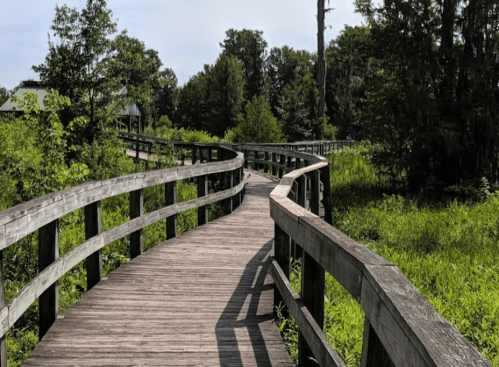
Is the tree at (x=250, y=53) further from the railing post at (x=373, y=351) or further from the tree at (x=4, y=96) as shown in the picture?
the railing post at (x=373, y=351)

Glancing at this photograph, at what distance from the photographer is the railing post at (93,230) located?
5.16 metres

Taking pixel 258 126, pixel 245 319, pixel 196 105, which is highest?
pixel 196 105

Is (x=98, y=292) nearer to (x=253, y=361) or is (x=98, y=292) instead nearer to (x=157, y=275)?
(x=157, y=275)

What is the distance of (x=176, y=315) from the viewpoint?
15.3 feet

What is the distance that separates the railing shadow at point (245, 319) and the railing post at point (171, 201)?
1742 millimetres

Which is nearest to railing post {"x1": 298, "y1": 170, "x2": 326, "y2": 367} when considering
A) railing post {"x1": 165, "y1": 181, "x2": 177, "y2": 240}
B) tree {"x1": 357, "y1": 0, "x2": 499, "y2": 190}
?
railing post {"x1": 165, "y1": 181, "x2": 177, "y2": 240}

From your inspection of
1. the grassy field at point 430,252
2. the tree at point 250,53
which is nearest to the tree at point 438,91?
the grassy field at point 430,252

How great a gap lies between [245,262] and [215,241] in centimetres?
133

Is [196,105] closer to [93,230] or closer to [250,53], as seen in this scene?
[250,53]

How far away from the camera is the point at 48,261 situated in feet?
13.9

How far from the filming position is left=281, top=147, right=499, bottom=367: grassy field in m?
5.41

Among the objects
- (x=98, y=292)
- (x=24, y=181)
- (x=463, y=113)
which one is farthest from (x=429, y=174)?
(x=98, y=292)

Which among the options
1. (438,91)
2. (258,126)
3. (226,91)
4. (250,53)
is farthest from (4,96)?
(438,91)

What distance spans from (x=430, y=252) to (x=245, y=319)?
18.9ft
